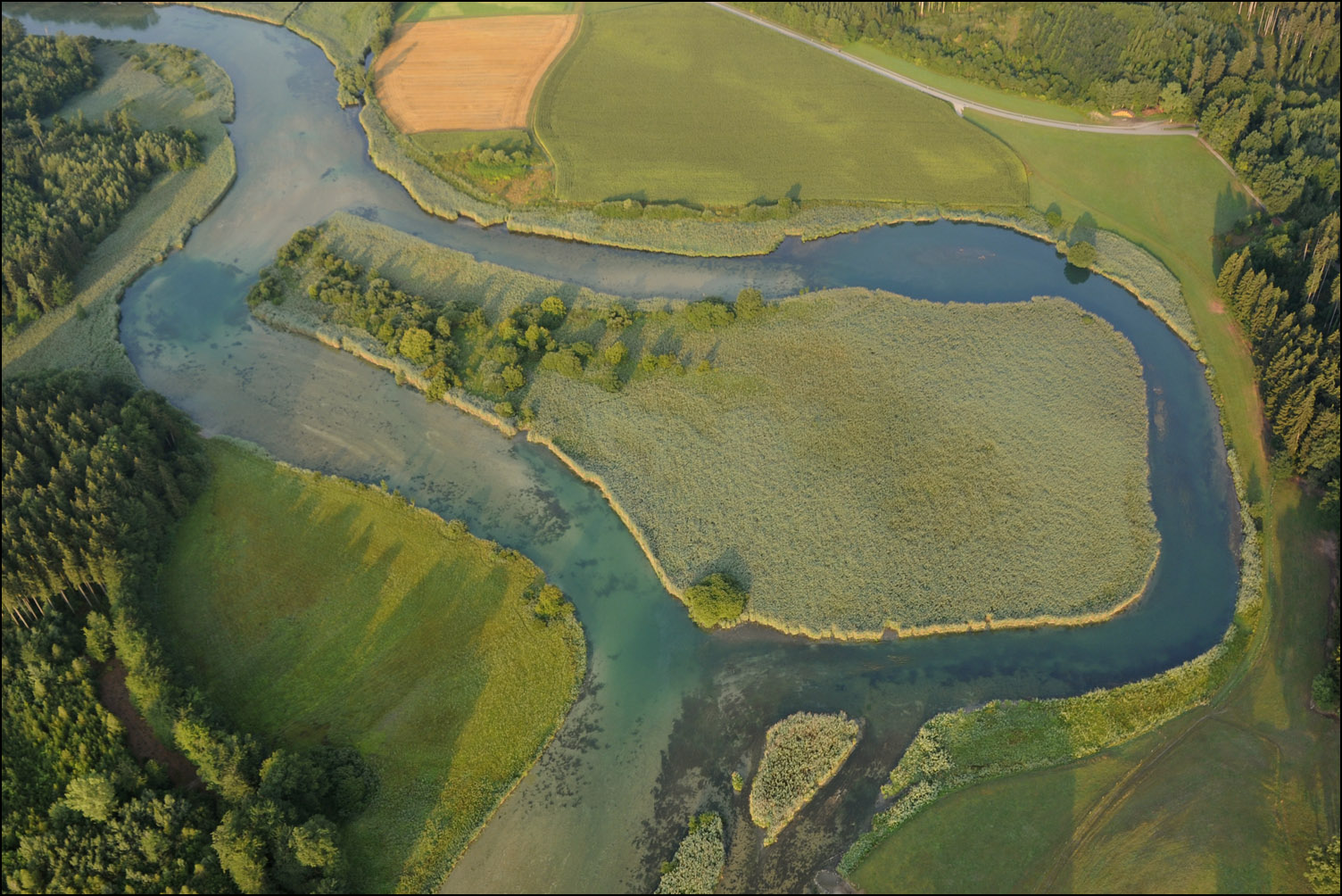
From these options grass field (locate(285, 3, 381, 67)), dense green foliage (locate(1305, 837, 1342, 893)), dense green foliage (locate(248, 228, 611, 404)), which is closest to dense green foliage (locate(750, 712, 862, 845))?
dense green foliage (locate(1305, 837, 1342, 893))

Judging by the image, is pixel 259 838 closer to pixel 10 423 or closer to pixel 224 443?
pixel 224 443

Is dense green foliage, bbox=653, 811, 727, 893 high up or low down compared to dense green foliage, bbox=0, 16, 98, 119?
up

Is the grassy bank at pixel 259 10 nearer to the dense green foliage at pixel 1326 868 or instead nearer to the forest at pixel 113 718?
the forest at pixel 113 718

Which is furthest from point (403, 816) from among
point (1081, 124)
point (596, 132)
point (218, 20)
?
point (218, 20)

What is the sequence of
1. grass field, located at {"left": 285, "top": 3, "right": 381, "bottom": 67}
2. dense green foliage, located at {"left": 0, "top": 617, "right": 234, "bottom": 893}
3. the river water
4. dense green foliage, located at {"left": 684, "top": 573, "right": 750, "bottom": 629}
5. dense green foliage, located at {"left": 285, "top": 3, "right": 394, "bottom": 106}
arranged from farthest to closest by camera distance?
grass field, located at {"left": 285, "top": 3, "right": 381, "bottom": 67} < dense green foliage, located at {"left": 285, "top": 3, "right": 394, "bottom": 106} < dense green foliage, located at {"left": 684, "top": 573, "right": 750, "bottom": 629} < the river water < dense green foliage, located at {"left": 0, "top": 617, "right": 234, "bottom": 893}

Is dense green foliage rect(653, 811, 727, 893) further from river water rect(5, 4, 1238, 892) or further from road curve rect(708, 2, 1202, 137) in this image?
road curve rect(708, 2, 1202, 137)

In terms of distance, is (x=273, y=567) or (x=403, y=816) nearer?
(x=403, y=816)

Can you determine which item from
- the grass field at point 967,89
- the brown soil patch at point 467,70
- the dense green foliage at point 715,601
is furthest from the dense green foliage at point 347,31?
the dense green foliage at point 715,601
